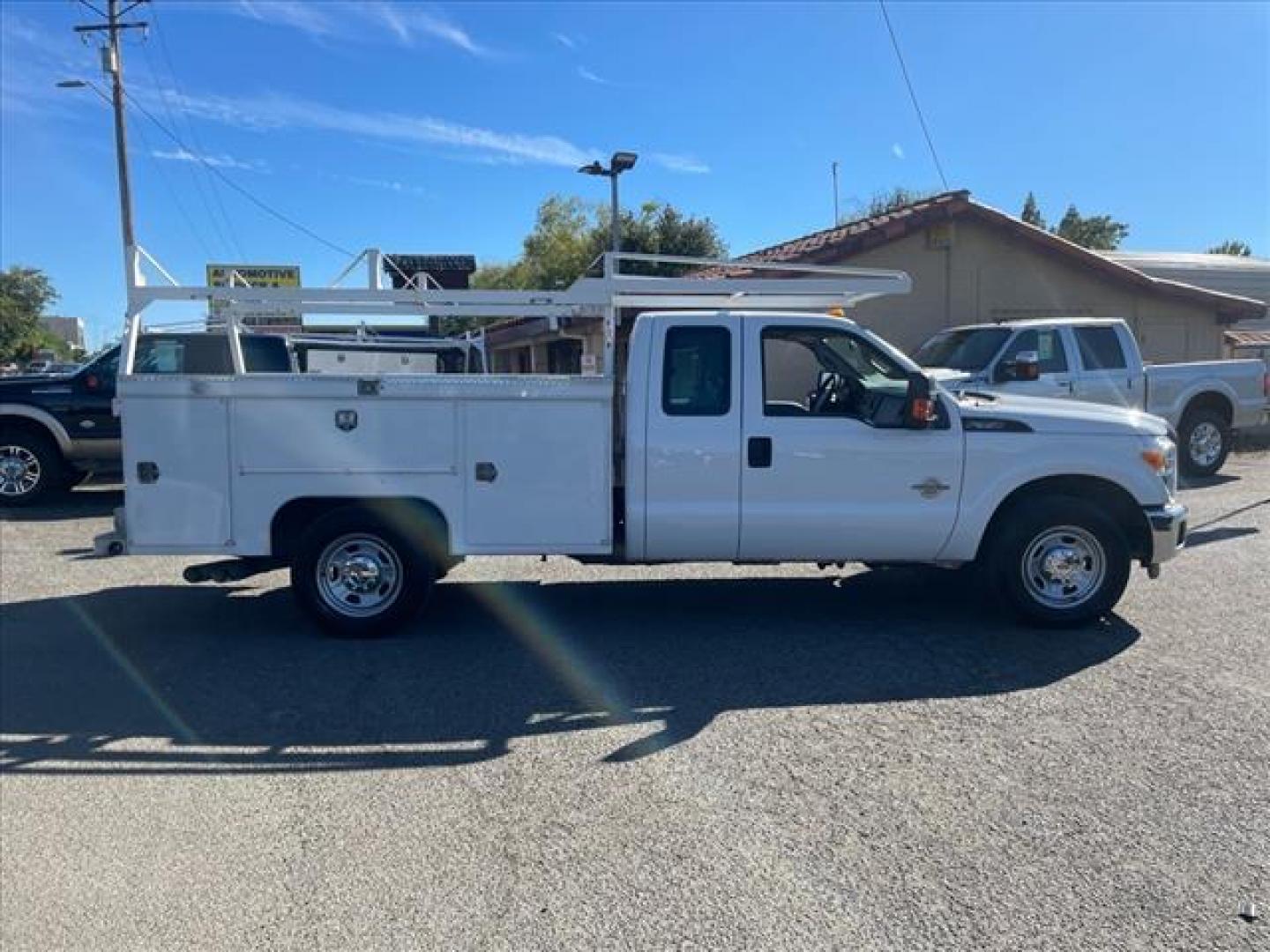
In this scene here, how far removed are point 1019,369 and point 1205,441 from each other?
157 inches

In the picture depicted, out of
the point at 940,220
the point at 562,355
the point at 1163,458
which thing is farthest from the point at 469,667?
the point at 562,355

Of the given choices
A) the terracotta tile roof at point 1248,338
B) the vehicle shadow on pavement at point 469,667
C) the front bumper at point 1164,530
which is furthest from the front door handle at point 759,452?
the terracotta tile roof at point 1248,338

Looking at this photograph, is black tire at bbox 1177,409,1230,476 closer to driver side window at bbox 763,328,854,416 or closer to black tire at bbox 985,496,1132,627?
black tire at bbox 985,496,1132,627

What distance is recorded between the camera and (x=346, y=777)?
4.53 metres

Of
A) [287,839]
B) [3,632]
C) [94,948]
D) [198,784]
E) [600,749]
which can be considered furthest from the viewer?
[3,632]

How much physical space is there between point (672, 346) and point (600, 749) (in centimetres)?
275

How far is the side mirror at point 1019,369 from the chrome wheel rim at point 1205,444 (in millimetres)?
3365

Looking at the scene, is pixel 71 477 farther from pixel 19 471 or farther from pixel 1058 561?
pixel 1058 561

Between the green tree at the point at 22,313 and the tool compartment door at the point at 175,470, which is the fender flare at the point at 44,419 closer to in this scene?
the tool compartment door at the point at 175,470

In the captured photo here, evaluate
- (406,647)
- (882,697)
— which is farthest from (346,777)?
(882,697)

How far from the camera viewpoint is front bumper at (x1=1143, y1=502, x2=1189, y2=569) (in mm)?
6488

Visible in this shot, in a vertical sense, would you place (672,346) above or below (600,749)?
above

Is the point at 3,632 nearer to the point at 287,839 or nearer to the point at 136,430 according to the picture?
the point at 136,430

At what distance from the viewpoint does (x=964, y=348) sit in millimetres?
12852
